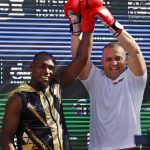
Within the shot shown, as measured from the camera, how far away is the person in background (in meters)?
3.88

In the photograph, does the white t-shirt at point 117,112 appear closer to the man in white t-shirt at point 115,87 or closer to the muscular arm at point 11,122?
the man in white t-shirt at point 115,87

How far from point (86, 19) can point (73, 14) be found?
0.43ft

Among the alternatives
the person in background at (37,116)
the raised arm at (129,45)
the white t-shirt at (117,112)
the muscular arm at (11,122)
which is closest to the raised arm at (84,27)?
the raised arm at (129,45)

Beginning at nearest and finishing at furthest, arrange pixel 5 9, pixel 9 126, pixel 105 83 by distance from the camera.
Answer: pixel 9 126 → pixel 105 83 → pixel 5 9

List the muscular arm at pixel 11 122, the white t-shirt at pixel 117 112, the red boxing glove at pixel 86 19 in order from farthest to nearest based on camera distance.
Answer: the red boxing glove at pixel 86 19 < the white t-shirt at pixel 117 112 < the muscular arm at pixel 11 122

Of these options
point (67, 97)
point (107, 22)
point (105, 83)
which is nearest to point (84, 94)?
point (67, 97)

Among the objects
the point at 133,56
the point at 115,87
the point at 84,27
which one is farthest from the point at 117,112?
the point at 84,27

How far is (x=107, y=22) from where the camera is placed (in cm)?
403

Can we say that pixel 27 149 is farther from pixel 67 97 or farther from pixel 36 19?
pixel 36 19

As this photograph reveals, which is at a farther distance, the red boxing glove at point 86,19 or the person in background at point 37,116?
the red boxing glove at point 86,19

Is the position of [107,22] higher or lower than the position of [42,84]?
higher

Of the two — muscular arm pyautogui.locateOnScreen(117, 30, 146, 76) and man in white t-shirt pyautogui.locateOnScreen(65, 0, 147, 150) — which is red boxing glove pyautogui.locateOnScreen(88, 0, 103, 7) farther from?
muscular arm pyautogui.locateOnScreen(117, 30, 146, 76)

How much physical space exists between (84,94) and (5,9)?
0.98 metres

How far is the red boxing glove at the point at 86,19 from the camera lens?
13.6 ft
